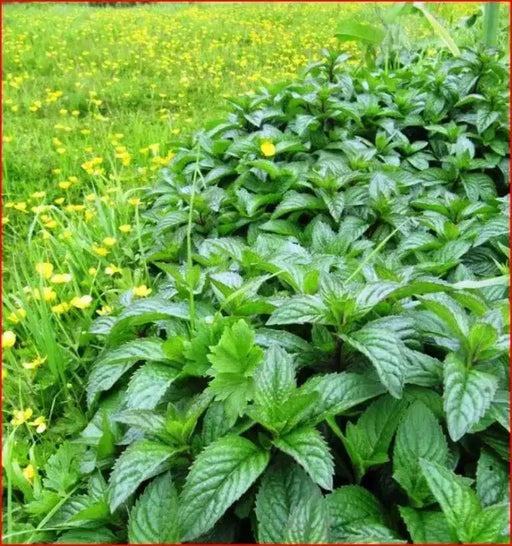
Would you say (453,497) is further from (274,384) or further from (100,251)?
(100,251)

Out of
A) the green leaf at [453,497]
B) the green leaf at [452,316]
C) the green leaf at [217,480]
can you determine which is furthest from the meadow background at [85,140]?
the green leaf at [452,316]

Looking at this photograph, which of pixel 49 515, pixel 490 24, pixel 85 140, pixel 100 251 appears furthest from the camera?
pixel 85 140

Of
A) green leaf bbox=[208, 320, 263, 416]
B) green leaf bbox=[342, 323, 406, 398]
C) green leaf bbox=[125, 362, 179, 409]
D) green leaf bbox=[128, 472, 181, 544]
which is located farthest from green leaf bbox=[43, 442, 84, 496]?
green leaf bbox=[342, 323, 406, 398]

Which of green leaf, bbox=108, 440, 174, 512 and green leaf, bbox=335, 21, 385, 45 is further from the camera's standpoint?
green leaf, bbox=335, 21, 385, 45

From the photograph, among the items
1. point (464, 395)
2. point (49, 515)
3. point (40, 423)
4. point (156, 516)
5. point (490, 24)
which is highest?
point (490, 24)

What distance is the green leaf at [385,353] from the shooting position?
1219 millimetres

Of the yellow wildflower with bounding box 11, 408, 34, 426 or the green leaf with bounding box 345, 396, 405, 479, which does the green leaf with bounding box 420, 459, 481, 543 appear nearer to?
the green leaf with bounding box 345, 396, 405, 479

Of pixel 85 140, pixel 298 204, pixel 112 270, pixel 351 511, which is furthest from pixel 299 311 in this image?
pixel 85 140

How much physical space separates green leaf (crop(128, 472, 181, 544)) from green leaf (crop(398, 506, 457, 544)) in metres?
0.39

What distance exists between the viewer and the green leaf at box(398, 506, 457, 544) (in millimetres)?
1078

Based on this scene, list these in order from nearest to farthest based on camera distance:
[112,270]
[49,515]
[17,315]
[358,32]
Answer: [49,515] → [17,315] → [112,270] → [358,32]

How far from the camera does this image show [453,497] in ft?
3.57

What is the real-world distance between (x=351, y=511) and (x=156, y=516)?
0.34 m

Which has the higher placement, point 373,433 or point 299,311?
point 299,311
